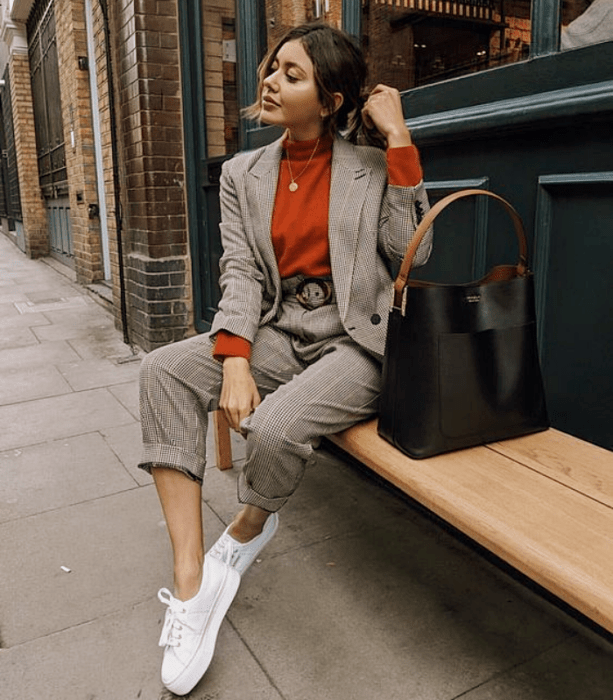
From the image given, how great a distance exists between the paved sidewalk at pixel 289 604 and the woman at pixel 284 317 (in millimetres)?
155

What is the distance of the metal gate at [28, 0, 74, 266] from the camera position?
8.75 meters

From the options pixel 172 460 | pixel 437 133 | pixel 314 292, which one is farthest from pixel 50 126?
pixel 172 460

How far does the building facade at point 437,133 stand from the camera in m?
1.79

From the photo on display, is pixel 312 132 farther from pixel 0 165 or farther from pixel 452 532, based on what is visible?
pixel 0 165

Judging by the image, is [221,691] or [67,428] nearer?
[221,691]

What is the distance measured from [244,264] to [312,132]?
45 cm

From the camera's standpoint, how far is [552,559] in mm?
1117

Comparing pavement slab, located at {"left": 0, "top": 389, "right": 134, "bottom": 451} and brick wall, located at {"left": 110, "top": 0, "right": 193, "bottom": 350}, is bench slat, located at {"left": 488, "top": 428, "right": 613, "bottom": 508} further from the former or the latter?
brick wall, located at {"left": 110, "top": 0, "right": 193, "bottom": 350}

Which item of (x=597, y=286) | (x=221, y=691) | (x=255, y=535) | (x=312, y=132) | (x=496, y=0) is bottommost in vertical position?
(x=221, y=691)

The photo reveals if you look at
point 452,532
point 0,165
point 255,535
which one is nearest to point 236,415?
point 255,535

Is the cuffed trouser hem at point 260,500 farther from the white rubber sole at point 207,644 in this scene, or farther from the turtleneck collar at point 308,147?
the turtleneck collar at point 308,147

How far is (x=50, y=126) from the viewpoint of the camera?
956cm

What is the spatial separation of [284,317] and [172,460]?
56 centimetres

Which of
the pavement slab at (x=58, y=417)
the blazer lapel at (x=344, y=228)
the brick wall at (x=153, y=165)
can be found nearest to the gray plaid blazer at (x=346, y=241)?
→ the blazer lapel at (x=344, y=228)
